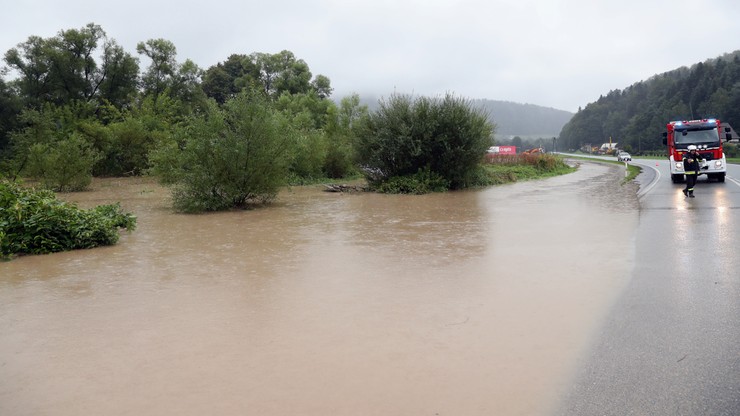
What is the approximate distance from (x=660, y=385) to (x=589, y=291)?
311 centimetres

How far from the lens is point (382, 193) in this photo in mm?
25859

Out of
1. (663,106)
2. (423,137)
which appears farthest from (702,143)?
(663,106)

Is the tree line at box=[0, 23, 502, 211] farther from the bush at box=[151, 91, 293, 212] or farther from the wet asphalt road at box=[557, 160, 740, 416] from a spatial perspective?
the wet asphalt road at box=[557, 160, 740, 416]

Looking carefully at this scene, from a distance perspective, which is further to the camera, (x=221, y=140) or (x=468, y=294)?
(x=221, y=140)

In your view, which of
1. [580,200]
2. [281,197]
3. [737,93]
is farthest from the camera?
[737,93]

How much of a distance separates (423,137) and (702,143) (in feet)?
40.4

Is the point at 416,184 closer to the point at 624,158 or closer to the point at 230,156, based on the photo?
the point at 230,156

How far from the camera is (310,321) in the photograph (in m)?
6.63

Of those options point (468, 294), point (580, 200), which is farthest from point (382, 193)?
point (468, 294)

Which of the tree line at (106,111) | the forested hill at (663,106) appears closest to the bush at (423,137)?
the tree line at (106,111)

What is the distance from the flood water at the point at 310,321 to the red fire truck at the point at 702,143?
46.3 feet

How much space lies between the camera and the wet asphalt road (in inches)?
170

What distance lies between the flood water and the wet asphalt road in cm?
26

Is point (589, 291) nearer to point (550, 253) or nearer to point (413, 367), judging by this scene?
point (550, 253)
